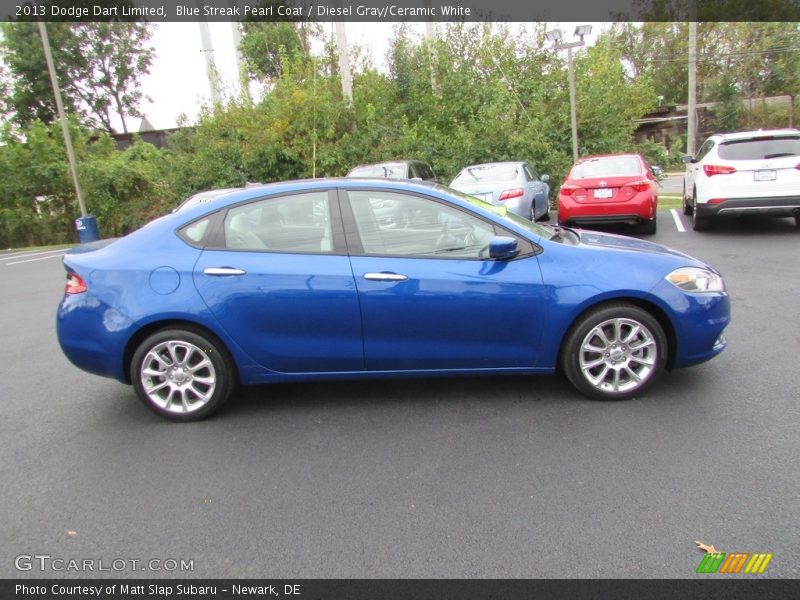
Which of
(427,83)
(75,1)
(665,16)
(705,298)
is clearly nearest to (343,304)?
(705,298)

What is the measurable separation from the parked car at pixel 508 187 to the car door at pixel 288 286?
6283 mm

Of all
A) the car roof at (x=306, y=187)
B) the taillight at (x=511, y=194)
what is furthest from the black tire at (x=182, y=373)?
the taillight at (x=511, y=194)

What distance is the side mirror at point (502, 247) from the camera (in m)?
3.75

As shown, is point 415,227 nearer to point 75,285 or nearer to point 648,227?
point 75,285

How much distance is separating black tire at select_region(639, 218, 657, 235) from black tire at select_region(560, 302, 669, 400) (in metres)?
7.41

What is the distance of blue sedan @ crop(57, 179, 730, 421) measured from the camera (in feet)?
12.5

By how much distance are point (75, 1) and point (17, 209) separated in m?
15.2

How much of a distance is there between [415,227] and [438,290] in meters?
0.49

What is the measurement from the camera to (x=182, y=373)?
13.1 feet

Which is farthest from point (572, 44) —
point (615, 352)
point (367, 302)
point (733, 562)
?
point (733, 562)

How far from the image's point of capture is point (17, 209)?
70.6 ft

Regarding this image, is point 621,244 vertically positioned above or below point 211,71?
below

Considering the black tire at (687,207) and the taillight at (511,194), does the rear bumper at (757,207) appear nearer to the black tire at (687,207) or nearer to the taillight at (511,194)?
the black tire at (687,207)

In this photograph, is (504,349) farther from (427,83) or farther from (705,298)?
(427,83)
